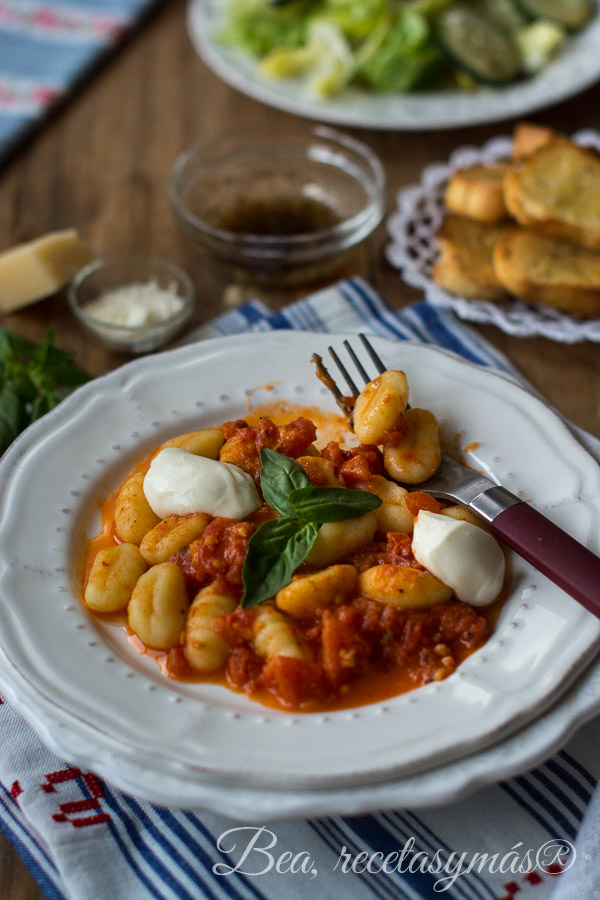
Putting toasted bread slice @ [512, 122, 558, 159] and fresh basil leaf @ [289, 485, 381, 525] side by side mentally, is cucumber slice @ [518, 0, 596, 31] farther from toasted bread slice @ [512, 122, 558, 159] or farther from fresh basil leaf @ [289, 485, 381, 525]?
fresh basil leaf @ [289, 485, 381, 525]

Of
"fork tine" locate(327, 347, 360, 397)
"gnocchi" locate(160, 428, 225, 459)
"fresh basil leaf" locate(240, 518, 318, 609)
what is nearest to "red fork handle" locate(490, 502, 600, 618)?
"fresh basil leaf" locate(240, 518, 318, 609)

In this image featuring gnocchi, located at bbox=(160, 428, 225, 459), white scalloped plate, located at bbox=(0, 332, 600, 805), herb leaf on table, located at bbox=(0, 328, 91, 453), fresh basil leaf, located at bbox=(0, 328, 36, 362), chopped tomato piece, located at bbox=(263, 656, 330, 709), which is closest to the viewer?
white scalloped plate, located at bbox=(0, 332, 600, 805)

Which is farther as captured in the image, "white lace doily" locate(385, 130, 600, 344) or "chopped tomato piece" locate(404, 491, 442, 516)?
"white lace doily" locate(385, 130, 600, 344)

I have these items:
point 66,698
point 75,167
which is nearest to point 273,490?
point 66,698

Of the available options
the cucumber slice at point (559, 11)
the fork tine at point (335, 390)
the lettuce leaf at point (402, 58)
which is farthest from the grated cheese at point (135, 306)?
the cucumber slice at point (559, 11)

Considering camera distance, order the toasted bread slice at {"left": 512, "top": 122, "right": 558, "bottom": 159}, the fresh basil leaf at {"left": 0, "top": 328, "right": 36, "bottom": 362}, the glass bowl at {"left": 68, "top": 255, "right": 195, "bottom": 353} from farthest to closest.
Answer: the toasted bread slice at {"left": 512, "top": 122, "right": 558, "bottom": 159}, the glass bowl at {"left": 68, "top": 255, "right": 195, "bottom": 353}, the fresh basil leaf at {"left": 0, "top": 328, "right": 36, "bottom": 362}

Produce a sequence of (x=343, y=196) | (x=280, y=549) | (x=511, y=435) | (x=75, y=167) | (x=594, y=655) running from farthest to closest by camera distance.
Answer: (x=75, y=167) → (x=343, y=196) → (x=511, y=435) → (x=280, y=549) → (x=594, y=655)

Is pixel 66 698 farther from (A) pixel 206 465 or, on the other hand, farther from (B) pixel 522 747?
(B) pixel 522 747
